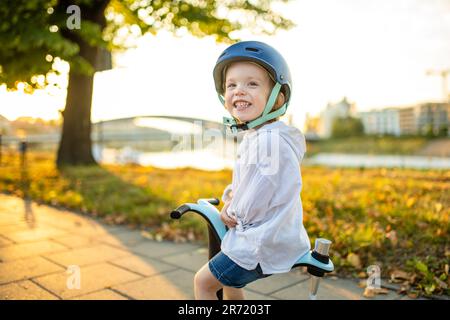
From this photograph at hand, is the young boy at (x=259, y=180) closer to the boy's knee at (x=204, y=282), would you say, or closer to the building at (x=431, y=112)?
the boy's knee at (x=204, y=282)

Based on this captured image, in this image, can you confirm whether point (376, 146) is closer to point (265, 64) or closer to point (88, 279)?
point (88, 279)

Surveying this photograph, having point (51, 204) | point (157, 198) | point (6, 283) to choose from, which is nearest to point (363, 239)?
point (6, 283)

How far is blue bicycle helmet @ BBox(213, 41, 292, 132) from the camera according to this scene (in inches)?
81.3

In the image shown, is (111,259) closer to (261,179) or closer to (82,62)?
(261,179)

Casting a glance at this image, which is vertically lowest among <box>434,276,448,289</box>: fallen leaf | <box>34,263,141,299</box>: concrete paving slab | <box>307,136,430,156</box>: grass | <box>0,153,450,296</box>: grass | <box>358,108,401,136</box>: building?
<box>34,263,141,299</box>: concrete paving slab

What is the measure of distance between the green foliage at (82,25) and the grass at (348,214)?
2.13 m

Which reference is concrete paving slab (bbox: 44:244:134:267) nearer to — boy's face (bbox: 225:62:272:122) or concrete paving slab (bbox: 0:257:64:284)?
concrete paving slab (bbox: 0:257:64:284)

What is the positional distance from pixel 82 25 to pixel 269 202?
7.99 m

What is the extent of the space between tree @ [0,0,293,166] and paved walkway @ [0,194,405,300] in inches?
135

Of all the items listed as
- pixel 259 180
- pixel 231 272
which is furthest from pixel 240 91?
pixel 231 272

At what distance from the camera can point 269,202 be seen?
2029 millimetres

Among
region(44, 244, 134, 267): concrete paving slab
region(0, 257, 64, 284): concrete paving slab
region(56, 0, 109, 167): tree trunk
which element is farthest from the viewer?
region(56, 0, 109, 167): tree trunk

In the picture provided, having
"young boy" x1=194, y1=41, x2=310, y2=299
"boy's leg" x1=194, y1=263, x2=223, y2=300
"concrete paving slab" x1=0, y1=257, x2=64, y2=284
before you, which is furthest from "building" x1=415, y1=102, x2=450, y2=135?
"boy's leg" x1=194, y1=263, x2=223, y2=300

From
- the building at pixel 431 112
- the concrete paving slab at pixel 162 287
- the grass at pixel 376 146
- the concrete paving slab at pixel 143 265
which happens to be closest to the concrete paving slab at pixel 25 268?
the concrete paving slab at pixel 143 265
